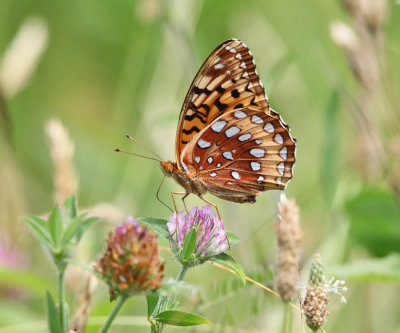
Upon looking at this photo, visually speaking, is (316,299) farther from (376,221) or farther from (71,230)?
(376,221)

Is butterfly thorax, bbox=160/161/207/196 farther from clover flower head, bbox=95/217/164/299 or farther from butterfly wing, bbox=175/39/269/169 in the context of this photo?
clover flower head, bbox=95/217/164/299

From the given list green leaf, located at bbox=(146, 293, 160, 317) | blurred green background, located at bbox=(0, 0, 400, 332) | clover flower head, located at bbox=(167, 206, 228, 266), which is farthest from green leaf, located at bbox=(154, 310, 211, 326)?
blurred green background, located at bbox=(0, 0, 400, 332)

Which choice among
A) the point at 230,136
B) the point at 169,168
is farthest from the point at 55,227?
the point at 230,136

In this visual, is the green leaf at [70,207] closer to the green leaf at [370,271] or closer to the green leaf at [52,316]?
the green leaf at [52,316]

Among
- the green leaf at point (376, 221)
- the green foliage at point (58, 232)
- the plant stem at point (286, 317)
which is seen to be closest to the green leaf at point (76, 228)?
the green foliage at point (58, 232)

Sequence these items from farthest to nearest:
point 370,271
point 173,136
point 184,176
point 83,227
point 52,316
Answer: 1. point 173,136
2. point 184,176
3. point 370,271
4. point 83,227
5. point 52,316

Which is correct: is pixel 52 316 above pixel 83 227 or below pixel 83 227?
below

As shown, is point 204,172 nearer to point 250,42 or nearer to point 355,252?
point 355,252
